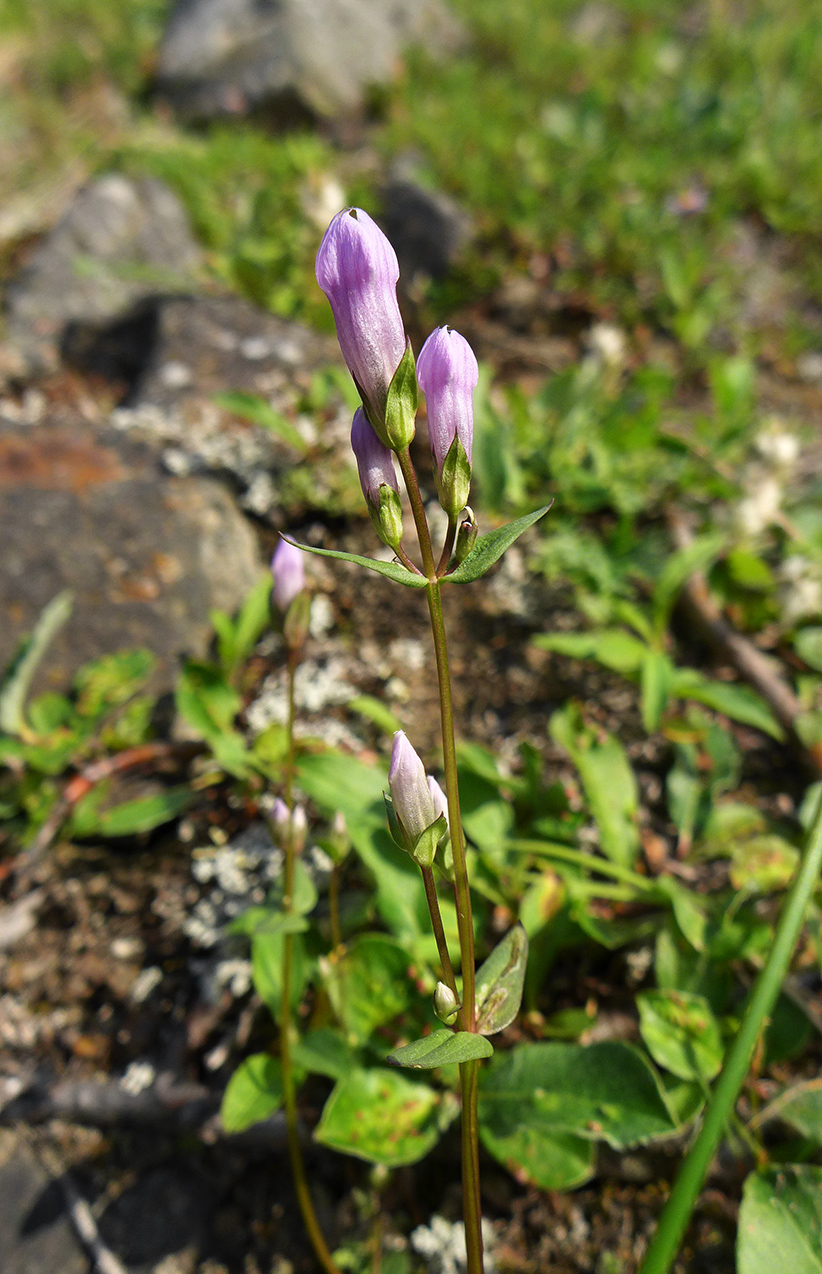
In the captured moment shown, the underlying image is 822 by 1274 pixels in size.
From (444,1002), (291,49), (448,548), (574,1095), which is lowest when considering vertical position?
(574,1095)

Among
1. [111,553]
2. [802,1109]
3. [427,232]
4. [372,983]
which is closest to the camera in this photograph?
[802,1109]

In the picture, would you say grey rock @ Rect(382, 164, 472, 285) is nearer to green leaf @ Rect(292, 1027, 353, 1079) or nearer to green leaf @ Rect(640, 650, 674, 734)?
green leaf @ Rect(640, 650, 674, 734)

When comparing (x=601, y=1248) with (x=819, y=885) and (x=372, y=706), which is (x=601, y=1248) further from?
(x=372, y=706)

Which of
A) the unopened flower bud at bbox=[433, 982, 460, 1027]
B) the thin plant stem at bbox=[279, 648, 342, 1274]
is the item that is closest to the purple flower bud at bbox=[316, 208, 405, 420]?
the thin plant stem at bbox=[279, 648, 342, 1274]

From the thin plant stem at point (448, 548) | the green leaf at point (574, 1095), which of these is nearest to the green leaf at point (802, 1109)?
the green leaf at point (574, 1095)

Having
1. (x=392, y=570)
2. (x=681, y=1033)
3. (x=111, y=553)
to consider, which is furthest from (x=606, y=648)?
(x=111, y=553)

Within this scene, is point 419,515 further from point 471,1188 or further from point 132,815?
point 132,815
